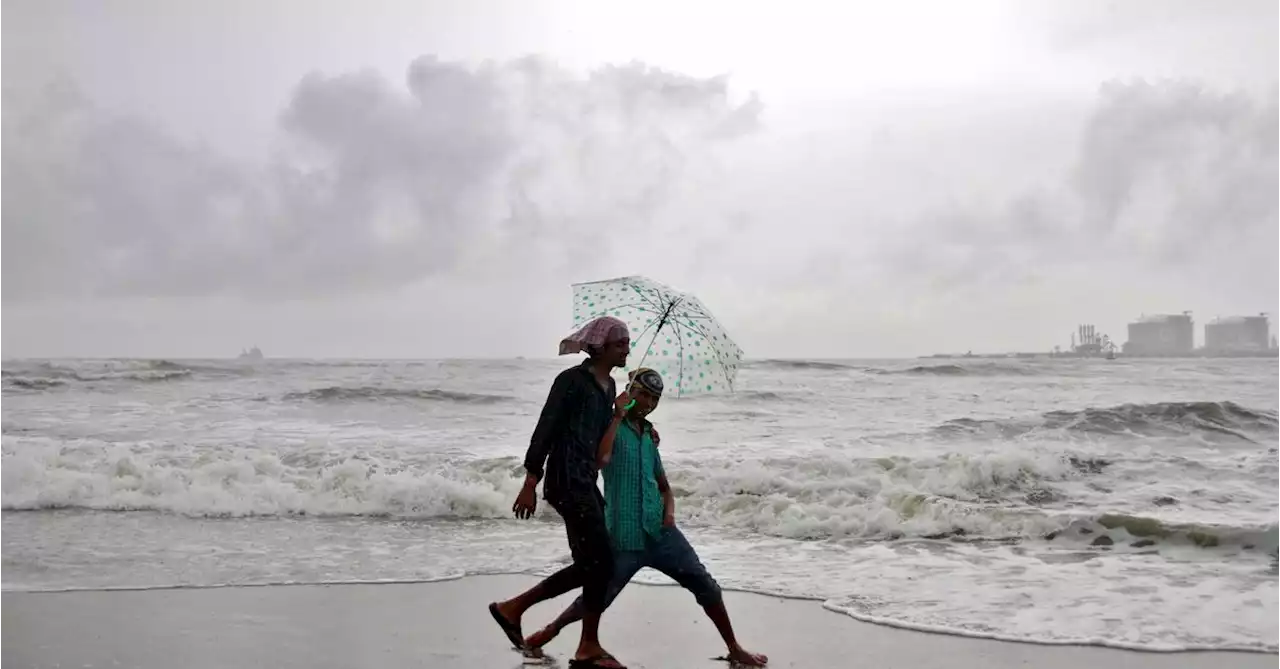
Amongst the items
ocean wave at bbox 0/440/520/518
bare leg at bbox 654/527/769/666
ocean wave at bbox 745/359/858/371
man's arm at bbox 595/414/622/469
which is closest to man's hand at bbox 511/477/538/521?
man's arm at bbox 595/414/622/469

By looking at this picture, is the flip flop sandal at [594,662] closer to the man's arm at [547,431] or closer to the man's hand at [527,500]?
the man's hand at [527,500]

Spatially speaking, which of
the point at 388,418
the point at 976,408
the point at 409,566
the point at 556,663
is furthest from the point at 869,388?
the point at 556,663

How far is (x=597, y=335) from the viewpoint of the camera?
15.5ft

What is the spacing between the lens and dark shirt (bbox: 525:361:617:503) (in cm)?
462

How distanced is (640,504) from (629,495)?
69 millimetres

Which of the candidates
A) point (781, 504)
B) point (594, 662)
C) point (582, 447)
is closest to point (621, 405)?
point (582, 447)

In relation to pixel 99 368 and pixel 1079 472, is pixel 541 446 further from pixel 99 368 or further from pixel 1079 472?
pixel 99 368

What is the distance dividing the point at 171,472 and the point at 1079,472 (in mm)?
11751

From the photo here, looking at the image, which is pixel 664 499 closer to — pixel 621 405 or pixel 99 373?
pixel 621 405

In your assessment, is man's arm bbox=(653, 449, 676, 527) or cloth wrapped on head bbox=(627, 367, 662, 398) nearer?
cloth wrapped on head bbox=(627, 367, 662, 398)

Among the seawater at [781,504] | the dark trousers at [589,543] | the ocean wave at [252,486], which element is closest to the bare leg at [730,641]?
the dark trousers at [589,543]

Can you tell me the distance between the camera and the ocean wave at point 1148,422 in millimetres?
18109

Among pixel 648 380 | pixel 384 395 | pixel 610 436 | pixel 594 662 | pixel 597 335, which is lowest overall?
pixel 594 662

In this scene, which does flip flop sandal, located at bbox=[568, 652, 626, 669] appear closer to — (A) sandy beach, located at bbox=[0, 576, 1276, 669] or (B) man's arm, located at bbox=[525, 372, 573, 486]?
(A) sandy beach, located at bbox=[0, 576, 1276, 669]
